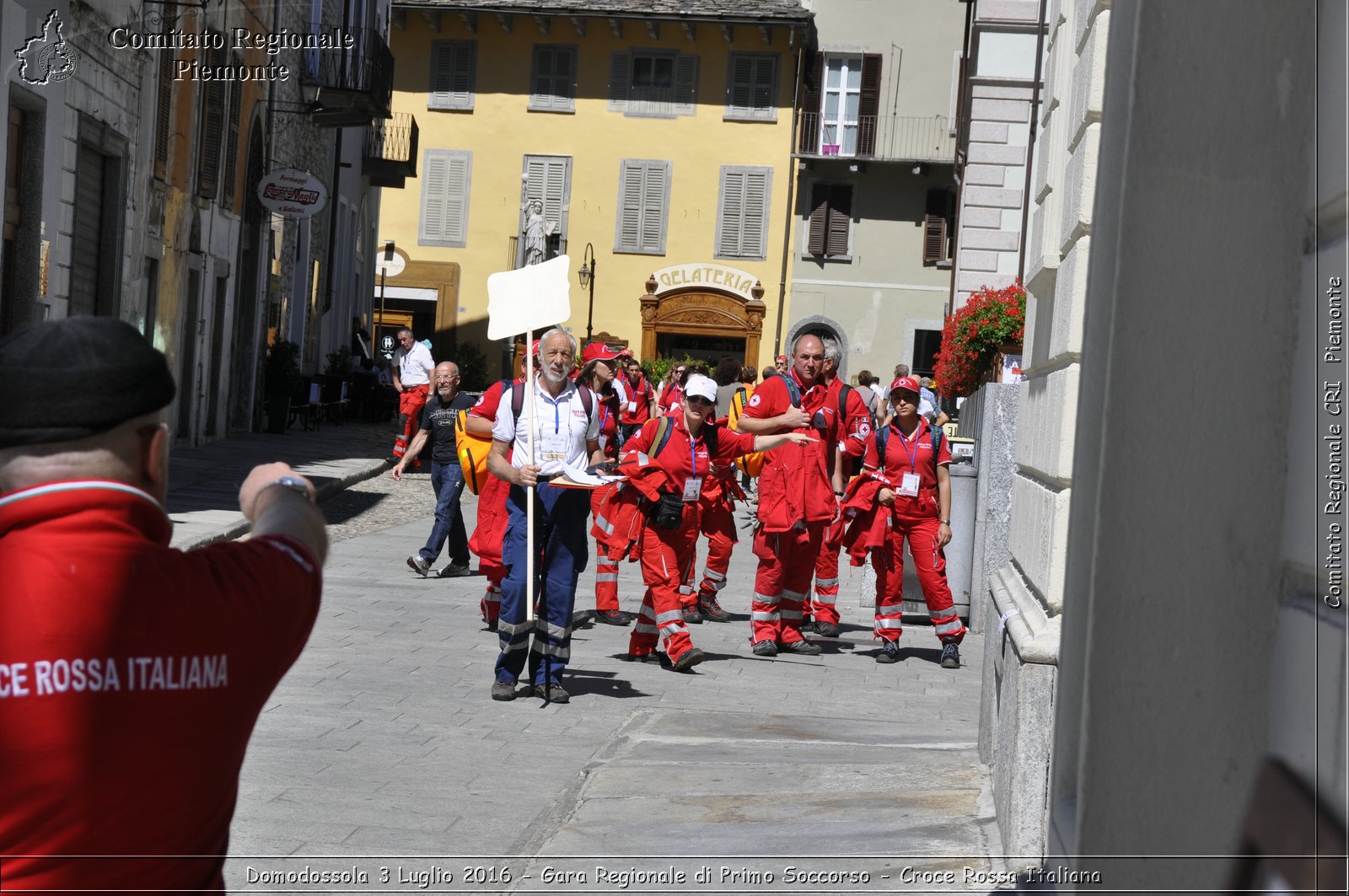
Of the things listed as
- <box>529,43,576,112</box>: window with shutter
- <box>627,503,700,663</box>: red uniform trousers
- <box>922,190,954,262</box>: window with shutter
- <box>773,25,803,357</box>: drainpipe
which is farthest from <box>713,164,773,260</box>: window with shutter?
<box>627,503,700,663</box>: red uniform trousers

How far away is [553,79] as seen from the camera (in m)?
42.6

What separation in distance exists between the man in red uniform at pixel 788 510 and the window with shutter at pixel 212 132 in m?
Result: 14.0

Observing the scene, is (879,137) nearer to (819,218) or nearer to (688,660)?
(819,218)

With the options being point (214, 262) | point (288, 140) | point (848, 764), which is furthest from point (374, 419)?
point (848, 764)

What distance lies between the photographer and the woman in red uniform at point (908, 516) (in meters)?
11.0

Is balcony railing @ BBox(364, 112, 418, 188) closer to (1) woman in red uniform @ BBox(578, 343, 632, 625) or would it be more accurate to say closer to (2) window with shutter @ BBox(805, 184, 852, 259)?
(2) window with shutter @ BBox(805, 184, 852, 259)

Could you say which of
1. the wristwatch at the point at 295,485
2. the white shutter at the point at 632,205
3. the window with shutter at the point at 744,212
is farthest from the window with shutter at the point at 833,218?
the wristwatch at the point at 295,485

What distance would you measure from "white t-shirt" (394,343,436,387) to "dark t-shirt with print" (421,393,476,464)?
314 inches

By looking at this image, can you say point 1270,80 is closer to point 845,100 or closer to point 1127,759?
point 1127,759

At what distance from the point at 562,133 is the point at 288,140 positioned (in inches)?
562

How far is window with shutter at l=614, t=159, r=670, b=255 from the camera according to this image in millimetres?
41875

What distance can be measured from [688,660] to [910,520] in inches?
78.7

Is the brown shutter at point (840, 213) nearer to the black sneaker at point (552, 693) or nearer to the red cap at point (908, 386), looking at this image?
the red cap at point (908, 386)

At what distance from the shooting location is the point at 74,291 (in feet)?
58.1
